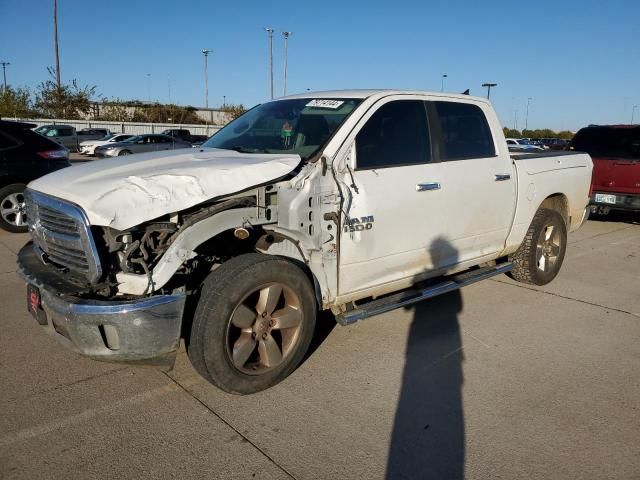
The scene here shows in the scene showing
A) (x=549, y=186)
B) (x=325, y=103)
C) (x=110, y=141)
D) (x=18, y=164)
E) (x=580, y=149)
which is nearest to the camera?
(x=325, y=103)

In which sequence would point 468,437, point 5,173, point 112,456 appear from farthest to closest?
point 5,173
point 468,437
point 112,456

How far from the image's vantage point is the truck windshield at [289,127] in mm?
3811

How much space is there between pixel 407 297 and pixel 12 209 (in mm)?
6633

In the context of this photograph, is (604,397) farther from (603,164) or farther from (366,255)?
(603,164)

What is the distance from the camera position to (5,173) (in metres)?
7.61

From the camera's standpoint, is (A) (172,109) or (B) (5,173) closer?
(B) (5,173)

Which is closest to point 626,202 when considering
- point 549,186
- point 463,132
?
point 549,186

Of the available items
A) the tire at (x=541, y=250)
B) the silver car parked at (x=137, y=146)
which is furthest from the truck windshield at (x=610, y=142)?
the silver car parked at (x=137, y=146)

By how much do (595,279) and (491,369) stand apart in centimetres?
Result: 319

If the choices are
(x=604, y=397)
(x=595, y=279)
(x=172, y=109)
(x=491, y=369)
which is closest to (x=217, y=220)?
(x=491, y=369)

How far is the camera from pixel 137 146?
1005 inches

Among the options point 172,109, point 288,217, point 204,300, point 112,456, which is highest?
point 172,109

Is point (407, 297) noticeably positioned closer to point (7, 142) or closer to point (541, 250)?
point (541, 250)

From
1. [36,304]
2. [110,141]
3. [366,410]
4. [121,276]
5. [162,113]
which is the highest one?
[162,113]
